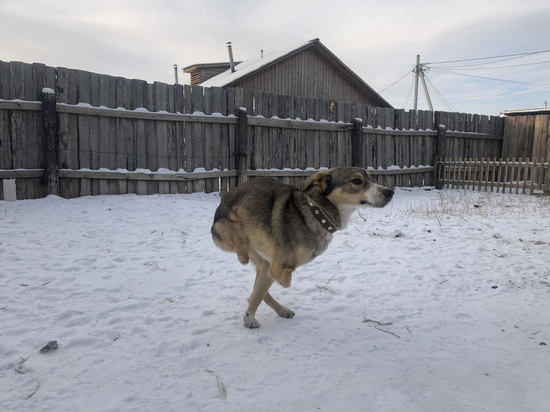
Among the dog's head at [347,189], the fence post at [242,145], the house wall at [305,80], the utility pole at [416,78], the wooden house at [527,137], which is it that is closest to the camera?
the dog's head at [347,189]

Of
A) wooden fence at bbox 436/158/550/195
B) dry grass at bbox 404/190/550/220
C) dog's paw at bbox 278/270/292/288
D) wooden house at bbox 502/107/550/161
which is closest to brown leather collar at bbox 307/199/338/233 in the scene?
dog's paw at bbox 278/270/292/288

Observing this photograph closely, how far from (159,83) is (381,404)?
26.0 ft

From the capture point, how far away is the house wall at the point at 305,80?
18500mm

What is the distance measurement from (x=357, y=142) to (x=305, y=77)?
9033mm

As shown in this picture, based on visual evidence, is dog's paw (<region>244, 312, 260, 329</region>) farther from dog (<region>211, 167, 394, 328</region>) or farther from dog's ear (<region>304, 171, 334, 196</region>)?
dog's ear (<region>304, 171, 334, 196</region>)

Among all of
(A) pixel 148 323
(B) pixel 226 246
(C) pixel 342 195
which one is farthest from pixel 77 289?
(C) pixel 342 195

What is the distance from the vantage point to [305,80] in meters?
19.8

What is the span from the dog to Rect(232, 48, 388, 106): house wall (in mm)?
15301

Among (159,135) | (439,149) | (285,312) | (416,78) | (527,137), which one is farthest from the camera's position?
(416,78)

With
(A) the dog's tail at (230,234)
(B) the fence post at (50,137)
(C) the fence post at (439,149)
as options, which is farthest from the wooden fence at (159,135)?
(A) the dog's tail at (230,234)

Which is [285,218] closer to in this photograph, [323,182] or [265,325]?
[323,182]

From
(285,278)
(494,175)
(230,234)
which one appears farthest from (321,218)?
(494,175)

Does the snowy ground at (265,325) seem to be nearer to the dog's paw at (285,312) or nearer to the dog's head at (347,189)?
the dog's paw at (285,312)

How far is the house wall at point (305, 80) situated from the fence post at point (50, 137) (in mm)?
11202
